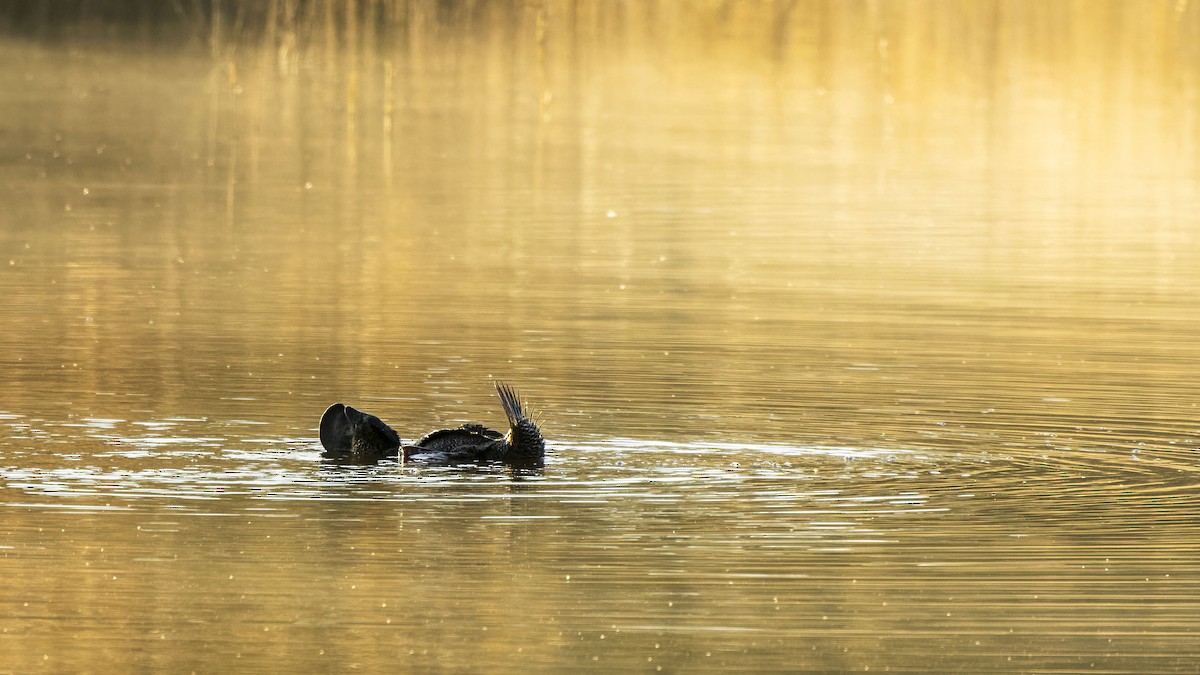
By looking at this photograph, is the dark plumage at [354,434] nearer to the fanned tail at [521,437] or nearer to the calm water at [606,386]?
the calm water at [606,386]

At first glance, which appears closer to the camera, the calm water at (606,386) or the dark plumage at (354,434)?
the calm water at (606,386)

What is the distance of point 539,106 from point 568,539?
29.4 metres

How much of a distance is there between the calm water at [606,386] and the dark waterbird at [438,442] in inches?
5.4

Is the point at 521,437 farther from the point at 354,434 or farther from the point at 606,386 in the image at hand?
the point at 606,386

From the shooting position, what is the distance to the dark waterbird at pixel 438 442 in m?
12.2

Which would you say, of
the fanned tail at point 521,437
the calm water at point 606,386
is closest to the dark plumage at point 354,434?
the calm water at point 606,386

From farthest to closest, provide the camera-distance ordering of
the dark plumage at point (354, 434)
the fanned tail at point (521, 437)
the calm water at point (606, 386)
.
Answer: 1. the dark plumage at point (354, 434)
2. the fanned tail at point (521, 437)
3. the calm water at point (606, 386)

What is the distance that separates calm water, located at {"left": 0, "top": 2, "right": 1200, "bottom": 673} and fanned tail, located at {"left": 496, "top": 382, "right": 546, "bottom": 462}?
0.68ft

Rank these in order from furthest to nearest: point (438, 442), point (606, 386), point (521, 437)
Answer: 1. point (606, 386)
2. point (438, 442)
3. point (521, 437)

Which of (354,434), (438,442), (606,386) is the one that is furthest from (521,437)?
(606,386)

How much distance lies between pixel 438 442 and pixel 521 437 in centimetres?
44

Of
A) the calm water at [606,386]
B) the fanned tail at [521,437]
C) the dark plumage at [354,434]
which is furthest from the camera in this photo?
the dark plumage at [354,434]

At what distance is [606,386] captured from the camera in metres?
14.9

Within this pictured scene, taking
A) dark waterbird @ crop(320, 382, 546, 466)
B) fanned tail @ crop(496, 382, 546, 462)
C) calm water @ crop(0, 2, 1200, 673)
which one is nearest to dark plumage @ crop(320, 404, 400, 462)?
dark waterbird @ crop(320, 382, 546, 466)
